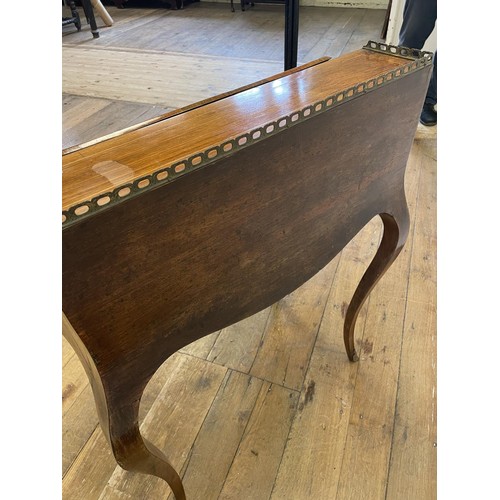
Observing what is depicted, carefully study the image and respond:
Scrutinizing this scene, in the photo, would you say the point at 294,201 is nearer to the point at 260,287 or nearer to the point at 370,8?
the point at 260,287

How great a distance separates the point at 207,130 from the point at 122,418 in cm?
45

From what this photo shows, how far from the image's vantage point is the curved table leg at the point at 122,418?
591 millimetres

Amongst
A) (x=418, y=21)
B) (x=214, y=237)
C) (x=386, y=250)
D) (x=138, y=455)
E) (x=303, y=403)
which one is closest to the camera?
(x=214, y=237)

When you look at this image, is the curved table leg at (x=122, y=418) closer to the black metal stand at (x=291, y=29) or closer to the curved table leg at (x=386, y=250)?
the curved table leg at (x=386, y=250)

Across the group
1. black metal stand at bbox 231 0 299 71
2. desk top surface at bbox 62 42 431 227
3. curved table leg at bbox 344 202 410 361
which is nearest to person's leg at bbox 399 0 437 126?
black metal stand at bbox 231 0 299 71

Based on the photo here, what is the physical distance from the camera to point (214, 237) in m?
0.61

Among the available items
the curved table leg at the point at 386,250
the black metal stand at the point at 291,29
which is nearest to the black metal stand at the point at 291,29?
the black metal stand at the point at 291,29

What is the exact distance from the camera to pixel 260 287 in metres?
0.75

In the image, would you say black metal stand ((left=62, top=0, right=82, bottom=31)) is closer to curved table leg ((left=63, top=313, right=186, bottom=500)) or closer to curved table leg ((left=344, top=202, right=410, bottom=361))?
curved table leg ((left=344, top=202, right=410, bottom=361))

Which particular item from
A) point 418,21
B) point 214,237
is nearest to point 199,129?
point 214,237

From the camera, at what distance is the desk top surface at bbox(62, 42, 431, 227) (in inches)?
20.1

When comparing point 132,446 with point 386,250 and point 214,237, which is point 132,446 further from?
point 386,250

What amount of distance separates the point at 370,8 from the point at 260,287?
18.4 ft

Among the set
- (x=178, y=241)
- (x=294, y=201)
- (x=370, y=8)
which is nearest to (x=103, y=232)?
(x=178, y=241)
